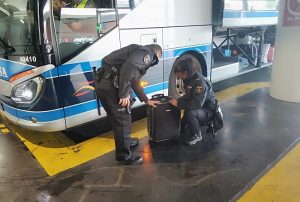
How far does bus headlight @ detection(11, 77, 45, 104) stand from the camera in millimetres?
3062

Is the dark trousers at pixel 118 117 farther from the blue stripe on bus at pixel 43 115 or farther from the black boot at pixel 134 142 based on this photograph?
the blue stripe on bus at pixel 43 115

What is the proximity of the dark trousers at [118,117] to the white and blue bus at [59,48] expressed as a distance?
0.58m

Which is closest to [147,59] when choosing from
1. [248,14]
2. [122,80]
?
[122,80]

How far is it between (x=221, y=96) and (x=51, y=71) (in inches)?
140

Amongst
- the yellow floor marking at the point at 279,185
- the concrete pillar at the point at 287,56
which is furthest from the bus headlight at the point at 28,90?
the concrete pillar at the point at 287,56

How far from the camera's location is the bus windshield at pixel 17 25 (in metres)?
2.90

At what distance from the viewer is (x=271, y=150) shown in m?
3.25

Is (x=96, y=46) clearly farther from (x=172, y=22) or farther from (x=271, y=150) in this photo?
(x=271, y=150)

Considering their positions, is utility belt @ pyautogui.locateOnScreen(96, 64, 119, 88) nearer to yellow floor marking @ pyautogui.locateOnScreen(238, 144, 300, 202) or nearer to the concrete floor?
the concrete floor

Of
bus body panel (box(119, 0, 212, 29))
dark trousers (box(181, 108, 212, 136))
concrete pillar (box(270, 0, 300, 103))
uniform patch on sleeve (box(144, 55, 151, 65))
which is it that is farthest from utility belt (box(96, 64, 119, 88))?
concrete pillar (box(270, 0, 300, 103))

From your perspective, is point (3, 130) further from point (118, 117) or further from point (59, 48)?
point (118, 117)

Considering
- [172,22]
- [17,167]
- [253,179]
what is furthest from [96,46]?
[253,179]

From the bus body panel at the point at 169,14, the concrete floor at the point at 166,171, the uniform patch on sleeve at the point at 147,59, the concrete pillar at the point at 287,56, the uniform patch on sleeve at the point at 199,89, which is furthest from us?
the concrete pillar at the point at 287,56

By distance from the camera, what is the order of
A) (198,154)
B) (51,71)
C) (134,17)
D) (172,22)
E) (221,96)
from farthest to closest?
(221,96) < (172,22) < (134,17) < (198,154) < (51,71)
